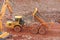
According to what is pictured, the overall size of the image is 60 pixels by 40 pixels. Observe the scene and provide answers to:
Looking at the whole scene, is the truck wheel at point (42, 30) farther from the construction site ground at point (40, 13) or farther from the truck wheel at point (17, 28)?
the truck wheel at point (17, 28)

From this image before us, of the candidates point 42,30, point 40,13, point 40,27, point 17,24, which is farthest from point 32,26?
point 40,13

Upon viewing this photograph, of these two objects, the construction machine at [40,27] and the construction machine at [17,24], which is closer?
the construction machine at [40,27]

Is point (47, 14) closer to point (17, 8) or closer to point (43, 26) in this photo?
point (17, 8)

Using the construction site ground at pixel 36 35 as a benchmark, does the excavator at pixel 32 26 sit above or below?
above

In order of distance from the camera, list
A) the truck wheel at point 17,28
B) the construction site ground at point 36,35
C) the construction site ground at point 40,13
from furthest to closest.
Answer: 1. the truck wheel at point 17,28
2. the construction site ground at point 40,13
3. the construction site ground at point 36,35

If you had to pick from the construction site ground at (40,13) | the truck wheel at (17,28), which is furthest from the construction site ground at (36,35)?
the truck wheel at (17,28)

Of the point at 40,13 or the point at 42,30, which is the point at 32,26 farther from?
the point at 40,13

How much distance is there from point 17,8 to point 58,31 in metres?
5.34

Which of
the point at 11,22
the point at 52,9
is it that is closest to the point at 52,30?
the point at 11,22

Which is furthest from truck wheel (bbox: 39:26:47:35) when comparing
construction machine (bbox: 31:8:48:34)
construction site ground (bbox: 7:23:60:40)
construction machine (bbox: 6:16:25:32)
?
construction machine (bbox: 6:16:25:32)

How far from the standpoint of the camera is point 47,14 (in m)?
15.1

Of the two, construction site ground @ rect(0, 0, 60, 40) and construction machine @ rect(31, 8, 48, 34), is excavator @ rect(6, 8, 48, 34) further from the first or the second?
construction site ground @ rect(0, 0, 60, 40)

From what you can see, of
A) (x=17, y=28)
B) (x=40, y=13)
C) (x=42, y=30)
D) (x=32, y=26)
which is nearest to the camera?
(x=42, y=30)

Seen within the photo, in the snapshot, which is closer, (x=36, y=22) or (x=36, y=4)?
(x=36, y=22)
